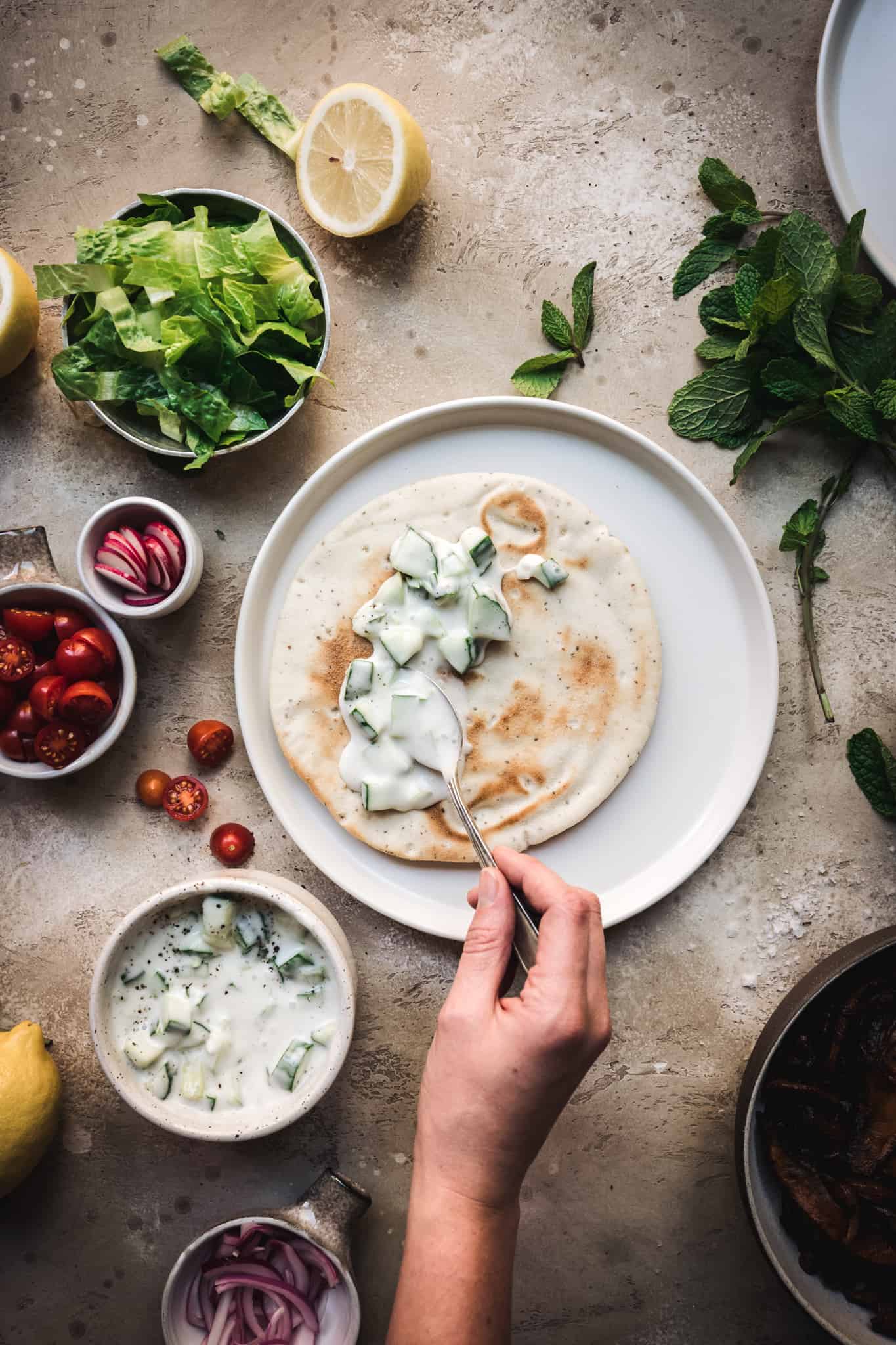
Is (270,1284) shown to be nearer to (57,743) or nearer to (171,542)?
(57,743)

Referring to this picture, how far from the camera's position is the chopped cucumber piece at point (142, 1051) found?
2.15 meters

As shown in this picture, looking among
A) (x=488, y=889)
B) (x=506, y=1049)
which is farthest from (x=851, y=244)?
(x=506, y=1049)

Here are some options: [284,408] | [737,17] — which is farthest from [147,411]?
[737,17]

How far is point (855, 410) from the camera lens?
7.28ft

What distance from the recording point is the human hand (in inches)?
63.7

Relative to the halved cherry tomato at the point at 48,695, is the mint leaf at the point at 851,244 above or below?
above

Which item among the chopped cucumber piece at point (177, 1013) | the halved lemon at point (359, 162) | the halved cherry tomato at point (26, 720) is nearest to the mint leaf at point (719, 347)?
the halved lemon at point (359, 162)

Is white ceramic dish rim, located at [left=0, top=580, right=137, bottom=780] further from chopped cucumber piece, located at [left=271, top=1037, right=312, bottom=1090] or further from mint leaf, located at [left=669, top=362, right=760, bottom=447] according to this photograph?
mint leaf, located at [left=669, top=362, right=760, bottom=447]

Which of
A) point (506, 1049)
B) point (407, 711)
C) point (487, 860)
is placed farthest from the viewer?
point (407, 711)

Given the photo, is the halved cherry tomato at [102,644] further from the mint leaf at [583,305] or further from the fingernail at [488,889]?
the mint leaf at [583,305]

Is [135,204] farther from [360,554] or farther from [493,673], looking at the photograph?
[493,673]

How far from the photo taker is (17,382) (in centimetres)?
245

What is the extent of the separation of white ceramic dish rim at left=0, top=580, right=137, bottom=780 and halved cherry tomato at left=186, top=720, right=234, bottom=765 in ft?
0.59

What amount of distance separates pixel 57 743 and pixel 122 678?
22 cm
